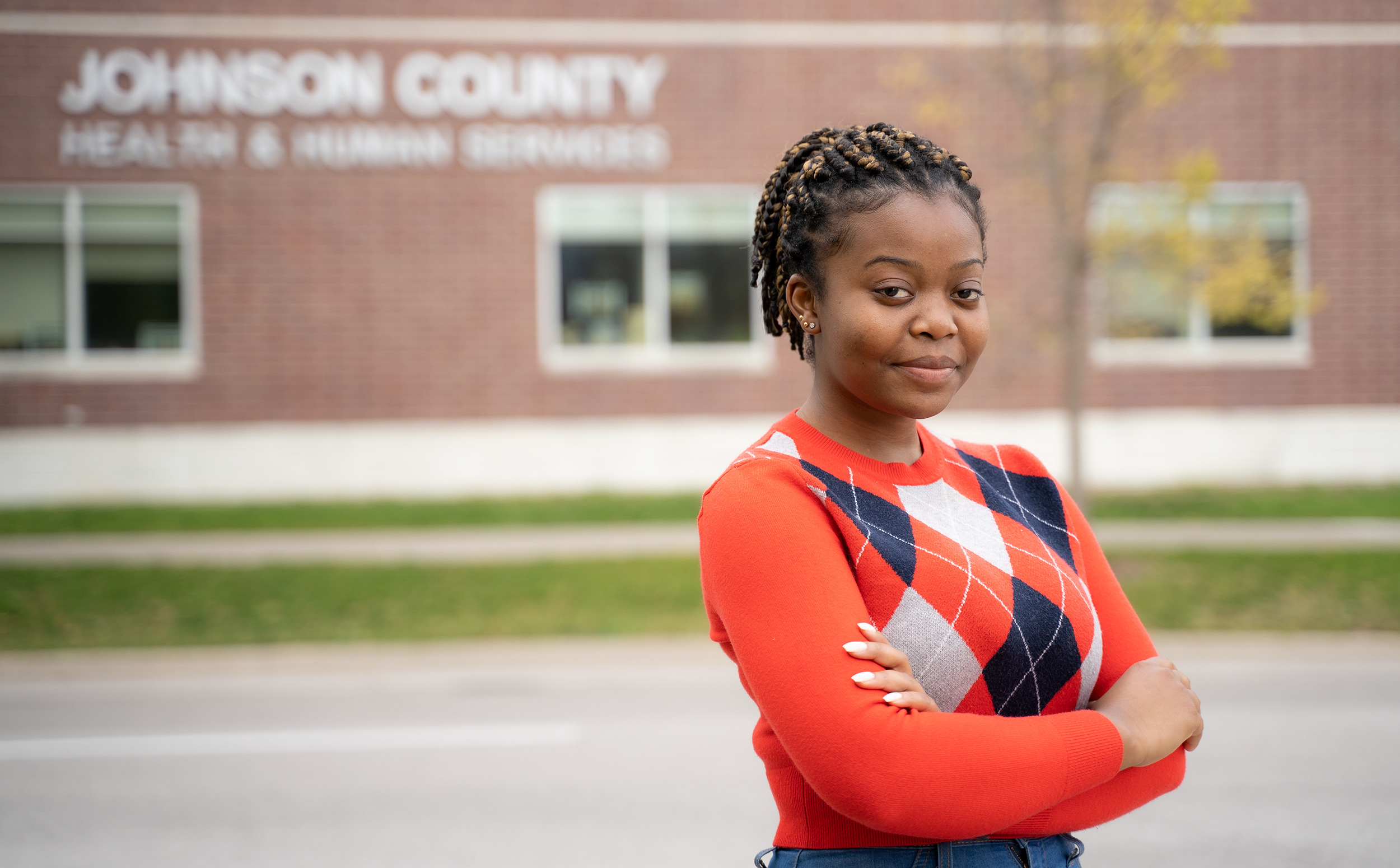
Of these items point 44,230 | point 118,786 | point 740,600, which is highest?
point 44,230

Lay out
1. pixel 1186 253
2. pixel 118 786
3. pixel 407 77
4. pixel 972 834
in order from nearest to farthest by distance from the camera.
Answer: pixel 972 834, pixel 118 786, pixel 1186 253, pixel 407 77

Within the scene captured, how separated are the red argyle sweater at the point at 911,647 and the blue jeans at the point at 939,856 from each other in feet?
0.04

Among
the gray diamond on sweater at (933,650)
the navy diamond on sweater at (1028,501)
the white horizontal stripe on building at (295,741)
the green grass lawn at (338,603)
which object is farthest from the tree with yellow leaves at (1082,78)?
the gray diamond on sweater at (933,650)

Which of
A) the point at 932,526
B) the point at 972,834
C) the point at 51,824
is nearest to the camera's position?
the point at 972,834

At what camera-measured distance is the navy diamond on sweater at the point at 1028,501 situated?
60.5 inches

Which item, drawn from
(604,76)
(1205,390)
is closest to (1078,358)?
(1205,390)

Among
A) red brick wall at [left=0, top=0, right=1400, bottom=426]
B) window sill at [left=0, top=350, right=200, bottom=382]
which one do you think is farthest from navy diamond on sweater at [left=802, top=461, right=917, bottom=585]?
window sill at [left=0, top=350, right=200, bottom=382]

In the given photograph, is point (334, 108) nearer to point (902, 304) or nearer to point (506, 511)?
point (506, 511)

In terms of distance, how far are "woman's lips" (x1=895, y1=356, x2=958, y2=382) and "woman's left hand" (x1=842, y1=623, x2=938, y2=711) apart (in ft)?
1.09

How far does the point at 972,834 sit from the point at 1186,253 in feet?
29.5

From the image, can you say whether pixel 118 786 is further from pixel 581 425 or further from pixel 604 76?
pixel 604 76

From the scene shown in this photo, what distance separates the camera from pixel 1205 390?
14992 mm

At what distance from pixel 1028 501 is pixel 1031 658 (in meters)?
0.29

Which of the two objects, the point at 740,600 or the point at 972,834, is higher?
the point at 740,600
